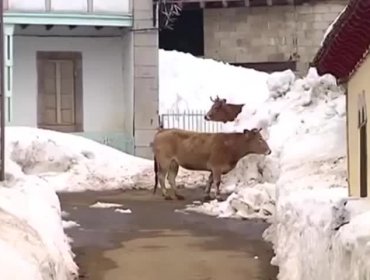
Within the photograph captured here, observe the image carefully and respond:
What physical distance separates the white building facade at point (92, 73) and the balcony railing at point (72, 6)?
25 mm

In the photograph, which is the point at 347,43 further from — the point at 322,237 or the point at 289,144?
the point at 289,144

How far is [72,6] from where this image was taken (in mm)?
24828

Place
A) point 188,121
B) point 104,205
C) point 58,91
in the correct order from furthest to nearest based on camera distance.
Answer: point 188,121
point 58,91
point 104,205

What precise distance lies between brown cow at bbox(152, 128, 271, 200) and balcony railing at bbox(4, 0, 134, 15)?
20.2 feet

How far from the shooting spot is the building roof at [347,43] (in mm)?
7695

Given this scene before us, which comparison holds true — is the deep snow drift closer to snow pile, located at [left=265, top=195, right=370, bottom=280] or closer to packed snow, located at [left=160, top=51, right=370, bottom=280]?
packed snow, located at [left=160, top=51, right=370, bottom=280]

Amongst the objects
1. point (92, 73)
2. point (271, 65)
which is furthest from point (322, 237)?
point (271, 65)

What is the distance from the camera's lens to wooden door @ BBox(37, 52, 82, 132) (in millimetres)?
25891

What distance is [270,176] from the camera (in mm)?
19969

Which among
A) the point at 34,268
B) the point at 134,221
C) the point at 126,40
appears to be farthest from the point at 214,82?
the point at 34,268

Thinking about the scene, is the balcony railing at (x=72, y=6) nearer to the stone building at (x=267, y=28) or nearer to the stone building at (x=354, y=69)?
the stone building at (x=267, y=28)

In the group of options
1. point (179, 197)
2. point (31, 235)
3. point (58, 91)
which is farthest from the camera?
point (58, 91)

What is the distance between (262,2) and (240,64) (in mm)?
2734

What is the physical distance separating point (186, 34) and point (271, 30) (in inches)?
153
